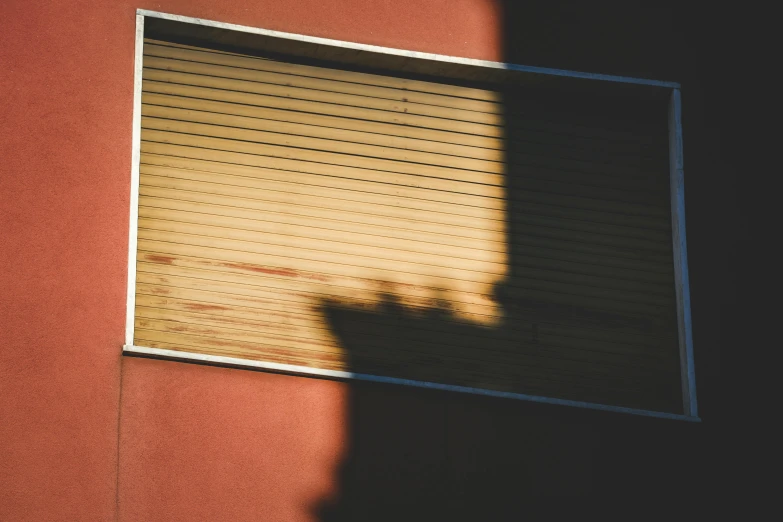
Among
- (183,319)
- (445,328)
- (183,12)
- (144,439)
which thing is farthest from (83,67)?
(445,328)

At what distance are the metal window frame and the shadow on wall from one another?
2.9 inches

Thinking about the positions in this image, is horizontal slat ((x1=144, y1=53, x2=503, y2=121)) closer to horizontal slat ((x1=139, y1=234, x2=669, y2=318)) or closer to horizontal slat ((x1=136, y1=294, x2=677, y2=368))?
horizontal slat ((x1=139, y1=234, x2=669, y2=318))

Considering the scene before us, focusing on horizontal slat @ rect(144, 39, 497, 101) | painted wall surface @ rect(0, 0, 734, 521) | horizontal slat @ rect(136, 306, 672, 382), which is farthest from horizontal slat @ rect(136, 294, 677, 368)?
horizontal slat @ rect(144, 39, 497, 101)

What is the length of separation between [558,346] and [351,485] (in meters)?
1.88

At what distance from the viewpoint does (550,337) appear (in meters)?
7.16

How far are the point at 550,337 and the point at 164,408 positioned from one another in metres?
2.83

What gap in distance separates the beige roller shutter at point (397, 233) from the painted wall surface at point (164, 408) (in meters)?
0.28

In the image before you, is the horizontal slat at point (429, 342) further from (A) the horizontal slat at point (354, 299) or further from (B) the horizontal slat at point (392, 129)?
(B) the horizontal slat at point (392, 129)

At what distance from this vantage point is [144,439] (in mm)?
6230

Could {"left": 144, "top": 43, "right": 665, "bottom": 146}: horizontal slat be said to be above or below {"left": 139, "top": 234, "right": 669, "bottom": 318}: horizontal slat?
above

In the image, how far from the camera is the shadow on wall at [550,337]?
659 cm

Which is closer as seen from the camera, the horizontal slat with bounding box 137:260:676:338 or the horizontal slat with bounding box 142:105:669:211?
the horizontal slat with bounding box 137:260:676:338

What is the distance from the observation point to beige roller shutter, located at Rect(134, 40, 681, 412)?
22.5 feet

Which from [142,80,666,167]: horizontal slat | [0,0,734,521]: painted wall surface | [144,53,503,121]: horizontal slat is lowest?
[0,0,734,521]: painted wall surface
